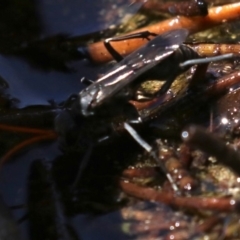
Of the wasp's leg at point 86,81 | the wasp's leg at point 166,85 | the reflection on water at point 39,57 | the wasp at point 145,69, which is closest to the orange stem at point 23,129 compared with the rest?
the reflection on water at point 39,57

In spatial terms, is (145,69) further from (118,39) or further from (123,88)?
(118,39)

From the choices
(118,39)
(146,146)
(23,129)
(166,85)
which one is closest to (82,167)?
(146,146)

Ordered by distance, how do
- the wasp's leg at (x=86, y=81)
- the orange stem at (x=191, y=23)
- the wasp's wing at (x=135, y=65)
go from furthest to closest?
the orange stem at (x=191, y=23) → the wasp's leg at (x=86, y=81) → the wasp's wing at (x=135, y=65)

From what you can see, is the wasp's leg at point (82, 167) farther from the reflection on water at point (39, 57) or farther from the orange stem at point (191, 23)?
the orange stem at point (191, 23)

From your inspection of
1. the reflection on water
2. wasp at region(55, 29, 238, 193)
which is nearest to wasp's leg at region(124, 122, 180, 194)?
wasp at region(55, 29, 238, 193)

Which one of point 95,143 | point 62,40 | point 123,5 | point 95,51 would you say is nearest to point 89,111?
point 95,143

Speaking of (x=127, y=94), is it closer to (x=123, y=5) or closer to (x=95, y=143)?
(x=95, y=143)

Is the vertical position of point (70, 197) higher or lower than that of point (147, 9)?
lower

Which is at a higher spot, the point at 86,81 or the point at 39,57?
the point at 39,57
